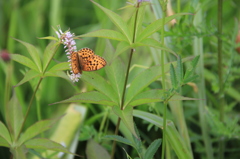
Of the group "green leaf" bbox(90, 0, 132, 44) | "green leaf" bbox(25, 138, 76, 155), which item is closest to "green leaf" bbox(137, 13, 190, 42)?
"green leaf" bbox(90, 0, 132, 44)

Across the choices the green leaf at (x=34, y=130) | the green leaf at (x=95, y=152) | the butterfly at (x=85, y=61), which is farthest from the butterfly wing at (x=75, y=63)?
the green leaf at (x=95, y=152)

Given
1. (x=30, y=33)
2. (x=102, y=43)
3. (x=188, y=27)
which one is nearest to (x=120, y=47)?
(x=188, y=27)

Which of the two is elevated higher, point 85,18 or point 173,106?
point 85,18

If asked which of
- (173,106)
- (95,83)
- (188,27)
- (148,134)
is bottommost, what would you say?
(148,134)

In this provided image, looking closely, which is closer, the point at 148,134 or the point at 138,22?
the point at 138,22

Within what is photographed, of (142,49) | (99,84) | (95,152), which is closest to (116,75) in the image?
(99,84)

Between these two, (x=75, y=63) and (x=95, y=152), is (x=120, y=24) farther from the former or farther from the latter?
(x=95, y=152)

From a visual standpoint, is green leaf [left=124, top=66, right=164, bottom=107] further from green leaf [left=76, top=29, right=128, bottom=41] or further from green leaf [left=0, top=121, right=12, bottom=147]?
green leaf [left=0, top=121, right=12, bottom=147]

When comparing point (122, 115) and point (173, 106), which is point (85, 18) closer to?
point (173, 106)
